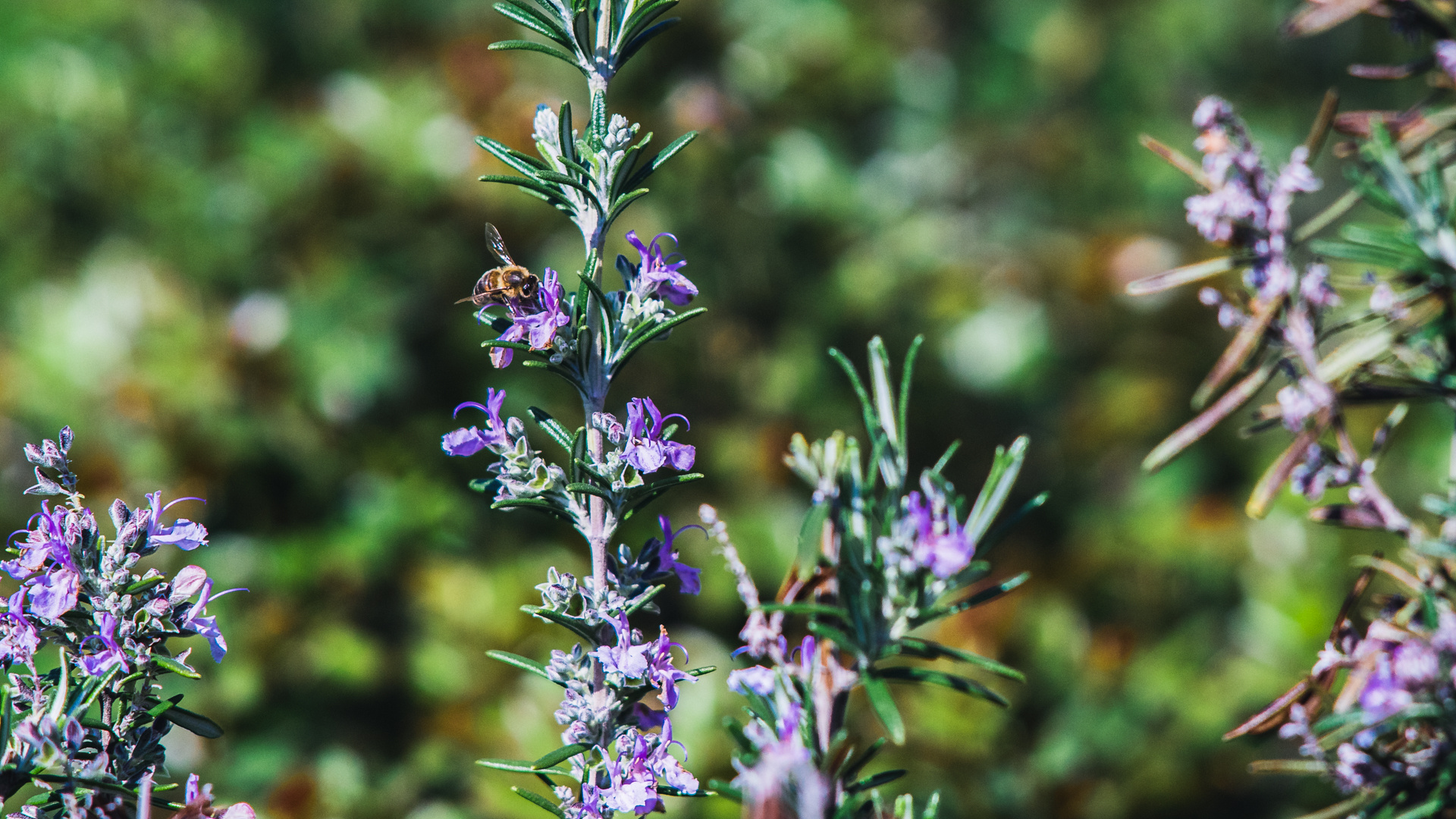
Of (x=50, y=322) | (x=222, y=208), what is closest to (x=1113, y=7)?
(x=222, y=208)

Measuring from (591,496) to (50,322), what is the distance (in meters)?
1.50

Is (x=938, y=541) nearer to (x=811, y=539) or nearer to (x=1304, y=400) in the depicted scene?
(x=811, y=539)

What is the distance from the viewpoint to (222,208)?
1627 millimetres

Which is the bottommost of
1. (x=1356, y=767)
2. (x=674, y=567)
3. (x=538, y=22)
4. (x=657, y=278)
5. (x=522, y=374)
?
(x=1356, y=767)

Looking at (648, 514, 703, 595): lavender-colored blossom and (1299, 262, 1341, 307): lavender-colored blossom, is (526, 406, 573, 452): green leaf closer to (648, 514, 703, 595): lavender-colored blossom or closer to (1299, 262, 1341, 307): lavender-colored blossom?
(648, 514, 703, 595): lavender-colored blossom

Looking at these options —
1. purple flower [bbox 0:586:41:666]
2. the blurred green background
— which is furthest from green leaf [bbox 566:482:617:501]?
the blurred green background

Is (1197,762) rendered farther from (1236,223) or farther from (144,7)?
(144,7)

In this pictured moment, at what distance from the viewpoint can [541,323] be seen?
41 cm

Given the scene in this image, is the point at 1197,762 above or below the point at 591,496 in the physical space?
above

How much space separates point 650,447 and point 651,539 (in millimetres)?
43

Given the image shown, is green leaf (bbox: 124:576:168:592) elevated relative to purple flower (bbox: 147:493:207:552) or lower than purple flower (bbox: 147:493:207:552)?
lower

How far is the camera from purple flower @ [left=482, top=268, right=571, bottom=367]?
401 mm

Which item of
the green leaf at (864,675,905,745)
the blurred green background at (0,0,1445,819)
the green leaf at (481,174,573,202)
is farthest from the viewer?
the blurred green background at (0,0,1445,819)

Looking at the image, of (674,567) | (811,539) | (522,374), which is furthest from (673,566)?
(522,374)
